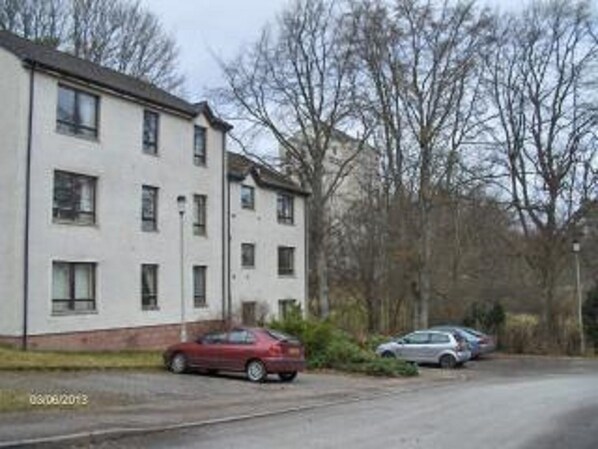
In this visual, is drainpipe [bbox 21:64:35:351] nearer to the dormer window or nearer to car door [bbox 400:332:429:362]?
car door [bbox 400:332:429:362]

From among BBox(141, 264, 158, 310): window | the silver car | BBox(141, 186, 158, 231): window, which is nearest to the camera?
BBox(141, 264, 158, 310): window

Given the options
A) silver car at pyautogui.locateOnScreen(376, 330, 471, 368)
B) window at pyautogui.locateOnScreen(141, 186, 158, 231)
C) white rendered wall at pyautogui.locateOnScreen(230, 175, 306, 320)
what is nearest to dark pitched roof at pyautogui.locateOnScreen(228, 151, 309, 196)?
white rendered wall at pyautogui.locateOnScreen(230, 175, 306, 320)

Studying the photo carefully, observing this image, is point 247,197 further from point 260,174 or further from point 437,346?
point 437,346

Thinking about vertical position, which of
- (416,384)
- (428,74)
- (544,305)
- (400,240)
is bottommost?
(416,384)

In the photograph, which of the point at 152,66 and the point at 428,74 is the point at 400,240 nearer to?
the point at 428,74

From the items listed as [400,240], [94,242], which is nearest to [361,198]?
[400,240]

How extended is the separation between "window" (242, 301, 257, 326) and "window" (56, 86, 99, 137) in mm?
14181

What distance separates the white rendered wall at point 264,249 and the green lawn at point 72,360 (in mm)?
13469

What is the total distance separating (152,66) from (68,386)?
3537 cm

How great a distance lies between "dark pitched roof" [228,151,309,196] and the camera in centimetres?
4672

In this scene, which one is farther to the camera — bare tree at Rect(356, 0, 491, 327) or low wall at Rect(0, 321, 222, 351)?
bare tree at Rect(356, 0, 491, 327)

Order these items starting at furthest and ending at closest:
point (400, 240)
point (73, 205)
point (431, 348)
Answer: point (400, 240) → point (431, 348) → point (73, 205)

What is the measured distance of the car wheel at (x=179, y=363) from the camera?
27.5 meters

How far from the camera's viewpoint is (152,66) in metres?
54.0
